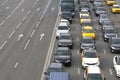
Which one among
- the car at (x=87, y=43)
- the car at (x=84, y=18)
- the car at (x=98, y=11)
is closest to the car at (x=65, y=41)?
the car at (x=87, y=43)

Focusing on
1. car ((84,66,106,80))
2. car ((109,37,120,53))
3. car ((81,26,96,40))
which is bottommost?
car ((81,26,96,40))

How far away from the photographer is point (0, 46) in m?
48.9

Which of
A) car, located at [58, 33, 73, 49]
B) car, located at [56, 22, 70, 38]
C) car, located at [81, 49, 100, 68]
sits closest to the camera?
car, located at [81, 49, 100, 68]

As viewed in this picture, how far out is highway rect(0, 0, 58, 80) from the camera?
40.2 m

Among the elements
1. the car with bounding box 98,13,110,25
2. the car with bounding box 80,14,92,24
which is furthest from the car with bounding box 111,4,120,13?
the car with bounding box 80,14,92,24

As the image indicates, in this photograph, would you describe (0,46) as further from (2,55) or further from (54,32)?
(54,32)

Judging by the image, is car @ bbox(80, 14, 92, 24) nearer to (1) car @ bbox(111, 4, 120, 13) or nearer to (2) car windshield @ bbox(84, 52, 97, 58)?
(1) car @ bbox(111, 4, 120, 13)

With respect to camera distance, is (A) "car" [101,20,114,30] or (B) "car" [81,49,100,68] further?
(A) "car" [101,20,114,30]

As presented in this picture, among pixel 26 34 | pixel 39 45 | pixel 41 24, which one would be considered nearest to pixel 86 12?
pixel 41 24

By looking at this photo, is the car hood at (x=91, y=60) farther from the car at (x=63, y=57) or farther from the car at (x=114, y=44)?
the car at (x=114, y=44)

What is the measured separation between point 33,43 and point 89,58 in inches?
453

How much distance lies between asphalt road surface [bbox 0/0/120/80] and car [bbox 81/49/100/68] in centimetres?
88

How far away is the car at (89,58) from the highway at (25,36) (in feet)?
14.2

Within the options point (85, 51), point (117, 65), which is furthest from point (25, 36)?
point (117, 65)
